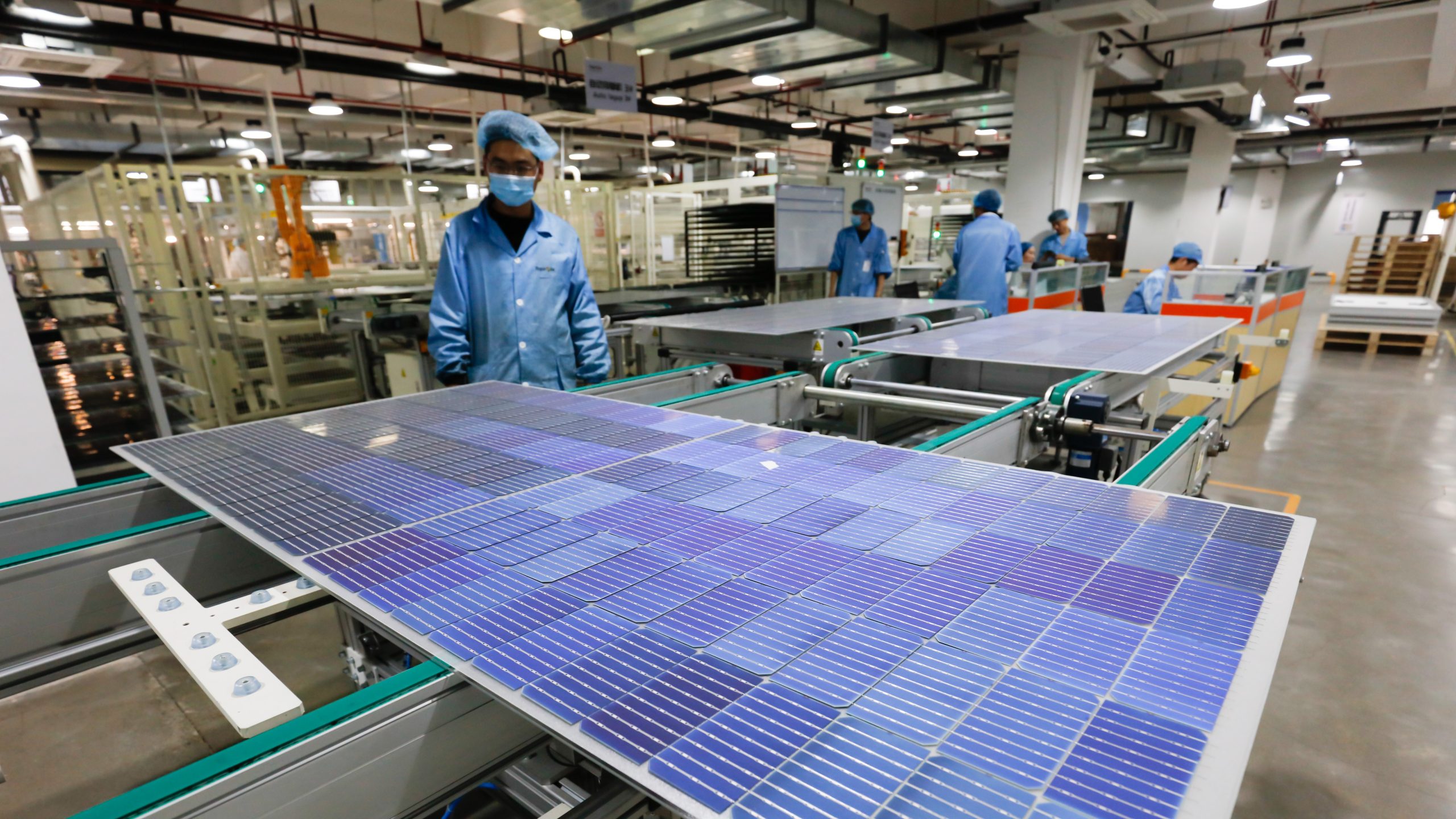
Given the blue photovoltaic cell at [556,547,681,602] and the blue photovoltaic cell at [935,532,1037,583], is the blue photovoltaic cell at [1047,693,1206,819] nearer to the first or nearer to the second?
the blue photovoltaic cell at [935,532,1037,583]

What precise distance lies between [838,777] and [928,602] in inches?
13.6

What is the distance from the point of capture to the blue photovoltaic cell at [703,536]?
107 cm

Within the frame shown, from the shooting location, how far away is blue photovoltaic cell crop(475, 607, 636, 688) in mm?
791

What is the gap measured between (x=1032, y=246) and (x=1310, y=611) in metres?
5.15

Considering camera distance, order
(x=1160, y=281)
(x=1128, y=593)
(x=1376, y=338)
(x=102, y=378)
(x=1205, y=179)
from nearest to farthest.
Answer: (x=1128, y=593) → (x=102, y=378) → (x=1160, y=281) → (x=1376, y=338) → (x=1205, y=179)

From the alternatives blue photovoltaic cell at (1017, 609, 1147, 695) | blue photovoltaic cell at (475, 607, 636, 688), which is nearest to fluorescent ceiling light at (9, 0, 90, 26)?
blue photovoltaic cell at (475, 607, 636, 688)

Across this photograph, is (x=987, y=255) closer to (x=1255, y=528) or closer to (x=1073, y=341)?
(x=1073, y=341)

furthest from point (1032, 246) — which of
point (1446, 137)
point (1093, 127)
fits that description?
point (1446, 137)

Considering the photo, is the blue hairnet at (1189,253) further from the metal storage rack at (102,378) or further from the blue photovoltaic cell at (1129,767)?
the metal storage rack at (102,378)

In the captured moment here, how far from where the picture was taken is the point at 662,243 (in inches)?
332

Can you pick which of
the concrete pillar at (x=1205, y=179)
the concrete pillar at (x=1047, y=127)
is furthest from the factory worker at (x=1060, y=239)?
the concrete pillar at (x=1205, y=179)

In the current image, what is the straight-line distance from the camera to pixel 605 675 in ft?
2.57

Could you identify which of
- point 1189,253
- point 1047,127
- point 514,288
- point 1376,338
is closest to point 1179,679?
point 514,288

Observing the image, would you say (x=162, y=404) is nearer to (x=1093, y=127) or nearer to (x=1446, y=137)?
(x=1093, y=127)
